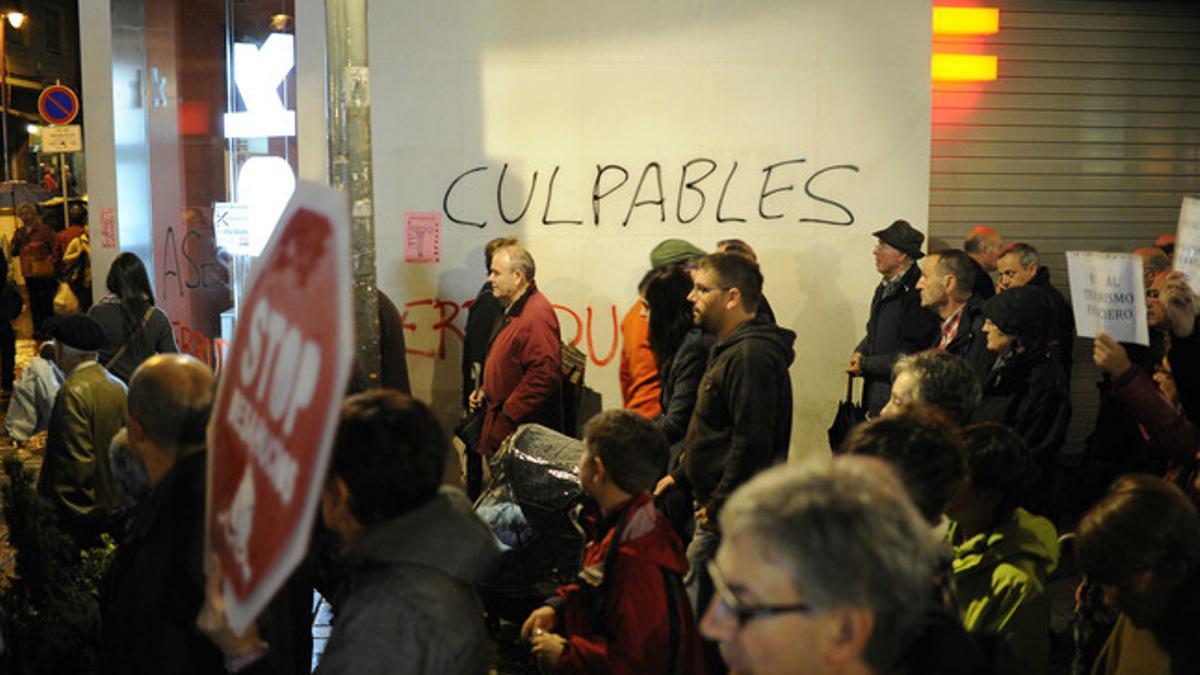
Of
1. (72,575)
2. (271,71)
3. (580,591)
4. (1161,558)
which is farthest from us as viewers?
(271,71)

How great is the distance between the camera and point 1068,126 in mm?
11062

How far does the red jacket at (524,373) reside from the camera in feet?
26.7

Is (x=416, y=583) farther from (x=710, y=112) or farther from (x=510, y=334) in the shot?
(x=710, y=112)

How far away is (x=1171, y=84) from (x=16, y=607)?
374 inches

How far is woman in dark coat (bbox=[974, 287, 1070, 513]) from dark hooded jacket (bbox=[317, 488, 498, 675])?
340 centimetres

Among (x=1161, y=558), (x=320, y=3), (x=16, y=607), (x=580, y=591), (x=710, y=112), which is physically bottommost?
(x=16, y=607)

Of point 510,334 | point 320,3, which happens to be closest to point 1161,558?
point 510,334

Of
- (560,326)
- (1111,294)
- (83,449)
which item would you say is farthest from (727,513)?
(560,326)

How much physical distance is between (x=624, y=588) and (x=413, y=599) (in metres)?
1.13

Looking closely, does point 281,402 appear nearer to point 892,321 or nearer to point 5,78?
point 892,321

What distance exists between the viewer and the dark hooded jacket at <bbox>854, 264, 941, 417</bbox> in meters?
8.05

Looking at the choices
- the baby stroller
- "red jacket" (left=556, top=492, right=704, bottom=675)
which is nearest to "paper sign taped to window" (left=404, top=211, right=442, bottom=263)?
the baby stroller

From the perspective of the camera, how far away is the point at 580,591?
4020 mm

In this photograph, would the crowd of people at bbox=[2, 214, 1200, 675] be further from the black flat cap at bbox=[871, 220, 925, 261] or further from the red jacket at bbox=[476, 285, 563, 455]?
the black flat cap at bbox=[871, 220, 925, 261]
